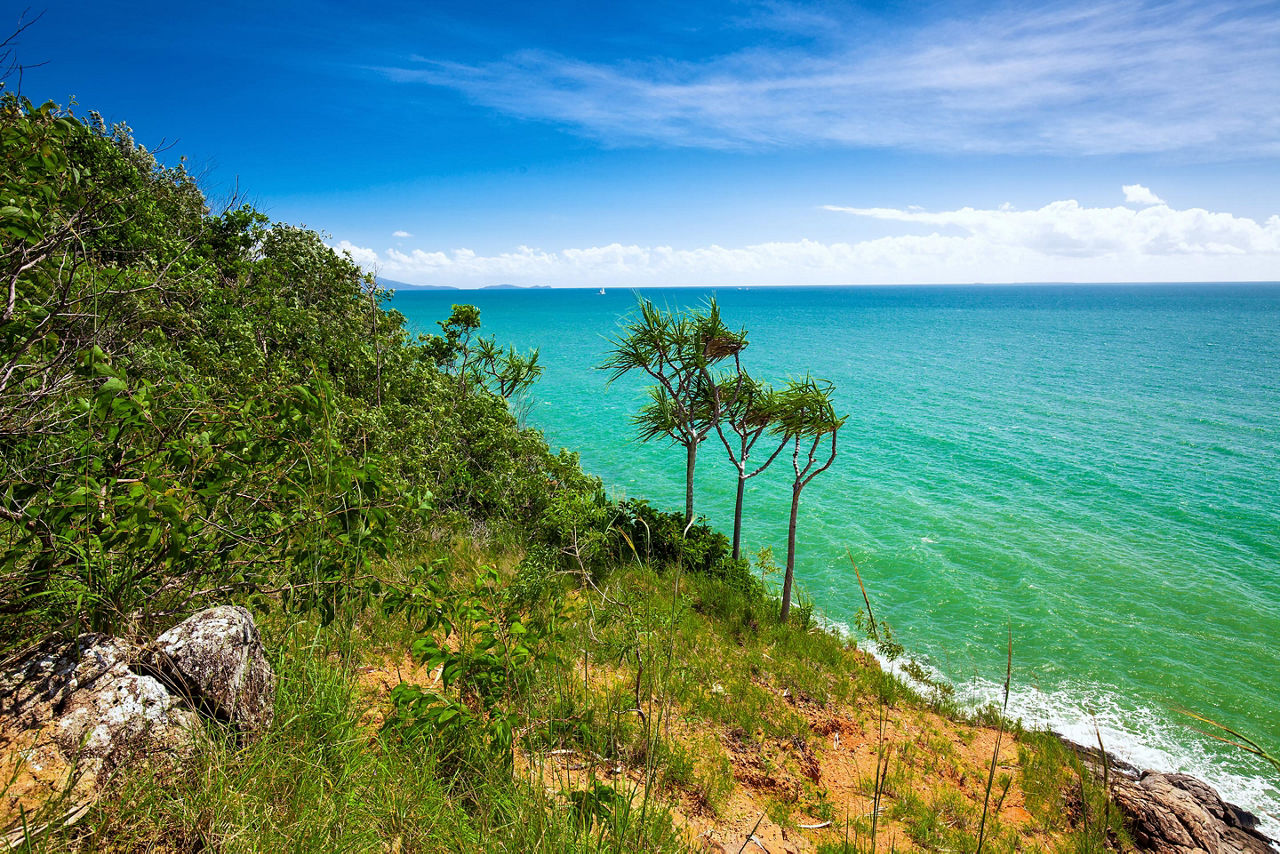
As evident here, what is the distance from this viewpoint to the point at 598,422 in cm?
3816

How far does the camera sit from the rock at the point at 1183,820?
7.15 m

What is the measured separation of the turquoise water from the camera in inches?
485

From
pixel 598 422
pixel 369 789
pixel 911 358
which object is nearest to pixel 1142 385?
pixel 911 358

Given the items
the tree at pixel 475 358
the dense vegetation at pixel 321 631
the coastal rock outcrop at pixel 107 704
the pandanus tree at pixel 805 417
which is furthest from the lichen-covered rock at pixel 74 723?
the tree at pixel 475 358

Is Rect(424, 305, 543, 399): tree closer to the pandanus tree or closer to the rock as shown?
the pandanus tree

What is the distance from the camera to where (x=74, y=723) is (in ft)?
8.13

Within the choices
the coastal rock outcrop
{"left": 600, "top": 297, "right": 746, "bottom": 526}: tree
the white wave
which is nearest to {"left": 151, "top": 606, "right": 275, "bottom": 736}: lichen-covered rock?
the coastal rock outcrop

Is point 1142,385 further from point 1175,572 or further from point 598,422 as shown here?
point 598,422

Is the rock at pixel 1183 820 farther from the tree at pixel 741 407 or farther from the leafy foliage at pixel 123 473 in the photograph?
the leafy foliage at pixel 123 473

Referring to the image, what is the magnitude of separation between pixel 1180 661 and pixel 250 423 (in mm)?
19023

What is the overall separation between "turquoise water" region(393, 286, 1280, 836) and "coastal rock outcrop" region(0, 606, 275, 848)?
729 centimetres

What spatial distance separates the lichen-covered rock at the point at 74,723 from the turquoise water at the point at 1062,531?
24.8ft

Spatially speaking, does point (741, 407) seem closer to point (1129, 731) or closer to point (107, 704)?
point (1129, 731)

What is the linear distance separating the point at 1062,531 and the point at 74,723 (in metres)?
25.5
